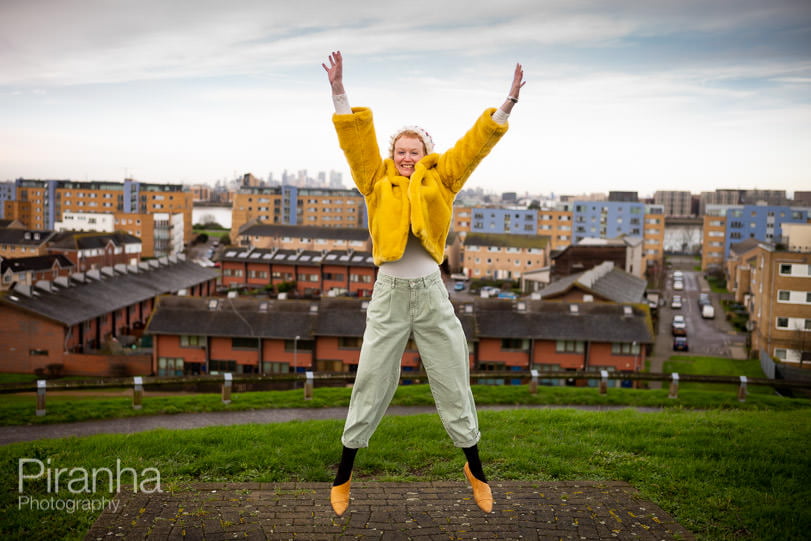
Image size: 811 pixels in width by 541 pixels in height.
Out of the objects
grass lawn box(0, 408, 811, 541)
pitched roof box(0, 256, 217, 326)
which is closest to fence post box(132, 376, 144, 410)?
grass lawn box(0, 408, 811, 541)

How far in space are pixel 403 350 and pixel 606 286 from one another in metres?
37.0

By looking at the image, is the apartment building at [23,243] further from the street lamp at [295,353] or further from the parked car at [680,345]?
the parked car at [680,345]

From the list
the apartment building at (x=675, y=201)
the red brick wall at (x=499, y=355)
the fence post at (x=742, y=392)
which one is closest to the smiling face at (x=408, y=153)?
the fence post at (x=742, y=392)

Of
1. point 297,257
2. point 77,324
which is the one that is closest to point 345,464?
point 77,324

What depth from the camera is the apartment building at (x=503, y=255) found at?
72.7 metres

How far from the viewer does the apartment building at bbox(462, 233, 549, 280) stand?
72.7 m

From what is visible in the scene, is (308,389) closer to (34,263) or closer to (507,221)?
(34,263)

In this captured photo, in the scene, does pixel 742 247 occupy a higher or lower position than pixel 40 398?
higher

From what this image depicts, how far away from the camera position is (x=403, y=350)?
5.44 m

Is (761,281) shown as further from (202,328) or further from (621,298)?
(202,328)

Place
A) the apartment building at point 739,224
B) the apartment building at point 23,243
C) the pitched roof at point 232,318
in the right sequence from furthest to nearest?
the apartment building at point 739,224
the apartment building at point 23,243
the pitched roof at point 232,318

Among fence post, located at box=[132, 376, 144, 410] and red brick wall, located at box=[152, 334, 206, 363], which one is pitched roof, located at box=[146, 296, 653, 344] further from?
fence post, located at box=[132, 376, 144, 410]

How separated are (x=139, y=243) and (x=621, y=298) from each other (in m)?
55.1

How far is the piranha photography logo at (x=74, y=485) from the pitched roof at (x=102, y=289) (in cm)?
2862
